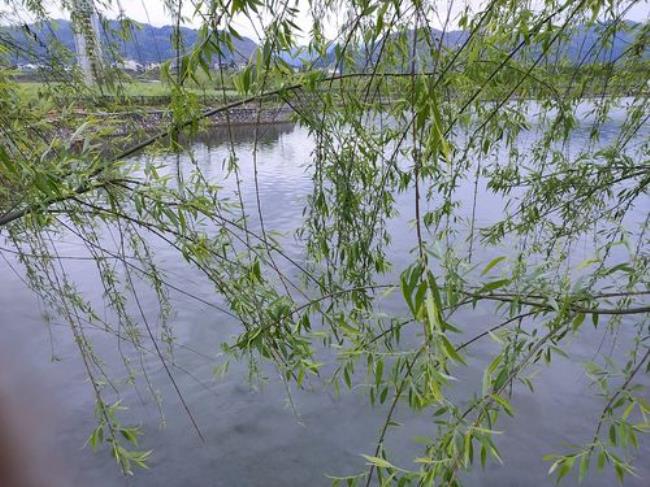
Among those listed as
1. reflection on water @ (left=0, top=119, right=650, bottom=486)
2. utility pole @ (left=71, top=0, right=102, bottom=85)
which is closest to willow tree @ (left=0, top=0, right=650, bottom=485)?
utility pole @ (left=71, top=0, right=102, bottom=85)

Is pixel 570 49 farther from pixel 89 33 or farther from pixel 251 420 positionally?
pixel 251 420

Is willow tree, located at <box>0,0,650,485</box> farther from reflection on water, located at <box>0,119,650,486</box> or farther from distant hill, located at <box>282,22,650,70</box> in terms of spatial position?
reflection on water, located at <box>0,119,650,486</box>

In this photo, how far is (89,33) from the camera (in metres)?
1.65

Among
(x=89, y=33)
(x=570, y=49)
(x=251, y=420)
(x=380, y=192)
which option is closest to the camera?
(x=380, y=192)

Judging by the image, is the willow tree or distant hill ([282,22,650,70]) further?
distant hill ([282,22,650,70])

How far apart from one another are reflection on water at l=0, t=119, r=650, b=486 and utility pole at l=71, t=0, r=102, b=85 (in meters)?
0.55

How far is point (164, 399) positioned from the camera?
10.7ft

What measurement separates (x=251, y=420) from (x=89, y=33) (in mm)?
2478

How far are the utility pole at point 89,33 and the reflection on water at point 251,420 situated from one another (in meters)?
0.55

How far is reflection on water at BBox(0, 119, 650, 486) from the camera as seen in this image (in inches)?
106

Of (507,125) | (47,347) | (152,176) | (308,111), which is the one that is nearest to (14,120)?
(152,176)

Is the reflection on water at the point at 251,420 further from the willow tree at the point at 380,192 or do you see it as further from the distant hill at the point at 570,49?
the distant hill at the point at 570,49

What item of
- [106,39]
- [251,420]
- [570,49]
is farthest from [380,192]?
[251,420]

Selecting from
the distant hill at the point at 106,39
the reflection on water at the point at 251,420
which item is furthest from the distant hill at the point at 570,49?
the reflection on water at the point at 251,420
